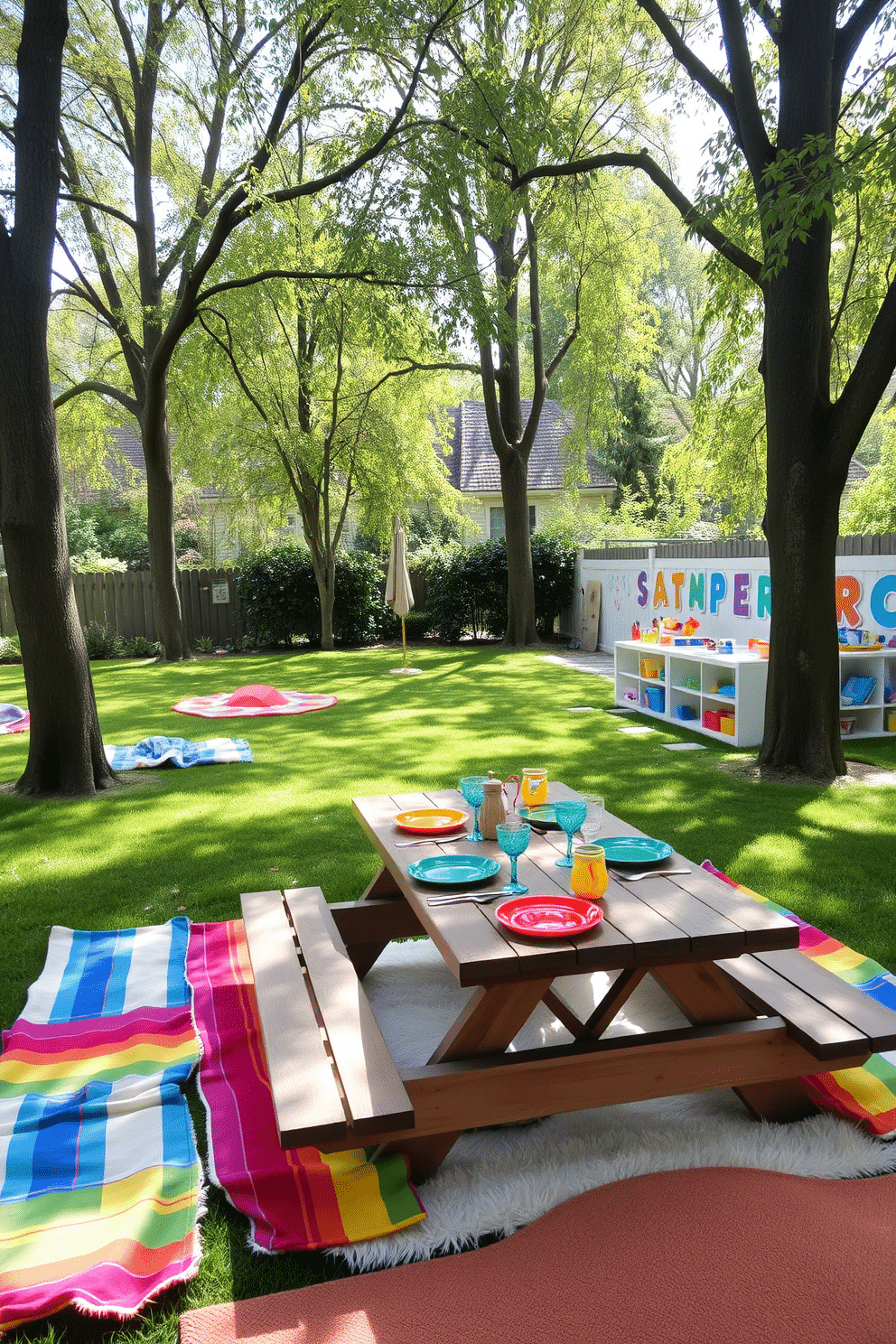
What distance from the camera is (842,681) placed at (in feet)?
27.9

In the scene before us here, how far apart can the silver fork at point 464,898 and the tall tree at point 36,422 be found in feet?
16.1

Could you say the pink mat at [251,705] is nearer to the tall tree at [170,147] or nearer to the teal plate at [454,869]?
the tall tree at [170,147]

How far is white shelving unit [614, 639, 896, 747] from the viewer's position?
807 cm

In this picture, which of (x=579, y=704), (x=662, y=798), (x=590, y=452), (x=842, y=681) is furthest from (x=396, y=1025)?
(x=590, y=452)

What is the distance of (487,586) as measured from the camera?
1830cm

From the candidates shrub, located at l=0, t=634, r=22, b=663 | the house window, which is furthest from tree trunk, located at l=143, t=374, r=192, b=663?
the house window

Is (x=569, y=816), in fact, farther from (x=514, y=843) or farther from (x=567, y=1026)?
(x=567, y=1026)

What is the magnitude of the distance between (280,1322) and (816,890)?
3380mm

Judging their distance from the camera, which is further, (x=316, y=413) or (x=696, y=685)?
(x=316, y=413)

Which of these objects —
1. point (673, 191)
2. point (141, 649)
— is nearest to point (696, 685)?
point (673, 191)

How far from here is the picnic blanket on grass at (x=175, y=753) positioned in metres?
7.96

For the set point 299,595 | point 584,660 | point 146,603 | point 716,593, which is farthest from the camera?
point 146,603

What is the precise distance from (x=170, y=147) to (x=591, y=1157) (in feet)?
57.9

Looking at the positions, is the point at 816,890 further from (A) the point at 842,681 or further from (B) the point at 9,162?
(B) the point at 9,162
